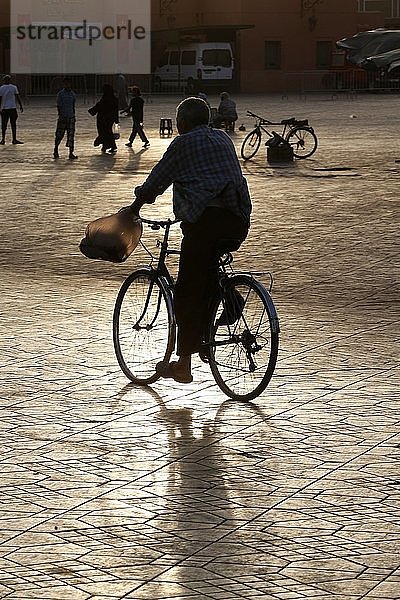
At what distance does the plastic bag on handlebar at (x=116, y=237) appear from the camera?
25.7 ft

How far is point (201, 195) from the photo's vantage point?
7.48 metres

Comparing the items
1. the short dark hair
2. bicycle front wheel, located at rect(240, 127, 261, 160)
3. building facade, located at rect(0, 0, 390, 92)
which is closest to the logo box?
building facade, located at rect(0, 0, 390, 92)

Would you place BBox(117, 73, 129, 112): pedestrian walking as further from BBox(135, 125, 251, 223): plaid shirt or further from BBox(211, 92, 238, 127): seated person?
BBox(135, 125, 251, 223): plaid shirt

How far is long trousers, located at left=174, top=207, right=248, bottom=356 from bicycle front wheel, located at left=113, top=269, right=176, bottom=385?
0.81 feet

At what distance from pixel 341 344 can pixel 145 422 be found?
7.92 ft

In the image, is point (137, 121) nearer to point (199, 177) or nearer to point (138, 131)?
point (138, 131)

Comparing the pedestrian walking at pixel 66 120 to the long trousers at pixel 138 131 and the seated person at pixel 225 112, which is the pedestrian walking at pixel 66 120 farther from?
the seated person at pixel 225 112

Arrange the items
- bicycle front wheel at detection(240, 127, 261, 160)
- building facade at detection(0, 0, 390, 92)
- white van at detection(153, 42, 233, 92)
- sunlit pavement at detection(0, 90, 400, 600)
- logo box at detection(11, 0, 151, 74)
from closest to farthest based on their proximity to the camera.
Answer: sunlit pavement at detection(0, 90, 400, 600)
bicycle front wheel at detection(240, 127, 261, 160)
white van at detection(153, 42, 233, 92)
logo box at detection(11, 0, 151, 74)
building facade at detection(0, 0, 390, 92)

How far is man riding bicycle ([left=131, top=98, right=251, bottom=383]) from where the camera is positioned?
24.7ft

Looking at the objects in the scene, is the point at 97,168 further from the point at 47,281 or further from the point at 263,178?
the point at 47,281

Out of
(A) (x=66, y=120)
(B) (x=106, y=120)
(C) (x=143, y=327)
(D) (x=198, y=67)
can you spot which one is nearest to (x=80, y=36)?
(D) (x=198, y=67)

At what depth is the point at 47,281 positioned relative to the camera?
1238 centimetres

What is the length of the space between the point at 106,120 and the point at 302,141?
4615 mm

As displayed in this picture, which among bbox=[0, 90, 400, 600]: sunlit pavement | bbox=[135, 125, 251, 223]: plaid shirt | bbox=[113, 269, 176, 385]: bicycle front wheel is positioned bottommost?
bbox=[0, 90, 400, 600]: sunlit pavement
